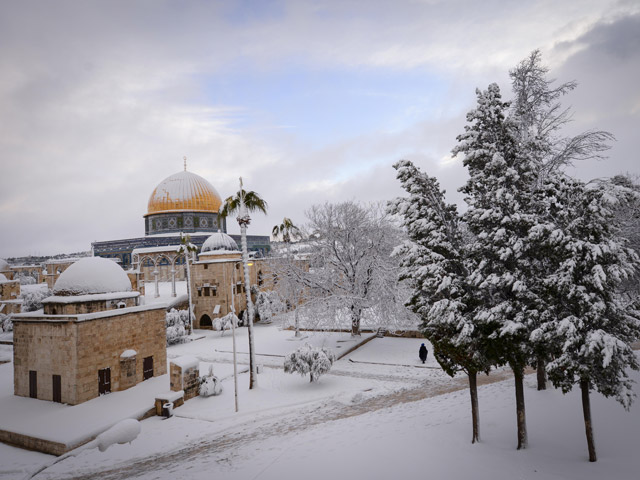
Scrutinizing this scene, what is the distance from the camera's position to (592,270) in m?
7.07

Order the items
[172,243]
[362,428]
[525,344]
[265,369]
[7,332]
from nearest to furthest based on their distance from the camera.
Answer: [525,344]
[362,428]
[265,369]
[7,332]
[172,243]

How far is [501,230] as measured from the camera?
8367 millimetres

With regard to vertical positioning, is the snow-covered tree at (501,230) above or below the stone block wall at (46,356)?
above

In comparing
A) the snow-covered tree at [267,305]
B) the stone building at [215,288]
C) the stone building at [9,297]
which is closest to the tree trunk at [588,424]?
the snow-covered tree at [267,305]

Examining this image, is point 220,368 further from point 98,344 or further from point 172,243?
→ point 172,243

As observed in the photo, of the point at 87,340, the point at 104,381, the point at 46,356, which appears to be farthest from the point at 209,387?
the point at 46,356

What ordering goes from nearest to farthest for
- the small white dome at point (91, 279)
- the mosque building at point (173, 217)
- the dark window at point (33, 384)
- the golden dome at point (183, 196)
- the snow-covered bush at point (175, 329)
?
the dark window at point (33, 384) < the small white dome at point (91, 279) < the snow-covered bush at point (175, 329) < the mosque building at point (173, 217) < the golden dome at point (183, 196)

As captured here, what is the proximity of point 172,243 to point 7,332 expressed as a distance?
71.8ft

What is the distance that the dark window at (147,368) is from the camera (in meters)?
17.2

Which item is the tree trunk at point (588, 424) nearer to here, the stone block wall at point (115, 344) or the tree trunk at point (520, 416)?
the tree trunk at point (520, 416)

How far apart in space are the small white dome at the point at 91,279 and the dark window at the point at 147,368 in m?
3.64

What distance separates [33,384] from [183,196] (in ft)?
129

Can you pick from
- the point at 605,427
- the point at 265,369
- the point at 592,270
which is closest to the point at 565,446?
the point at 605,427

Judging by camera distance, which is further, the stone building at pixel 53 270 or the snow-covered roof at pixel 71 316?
the stone building at pixel 53 270
